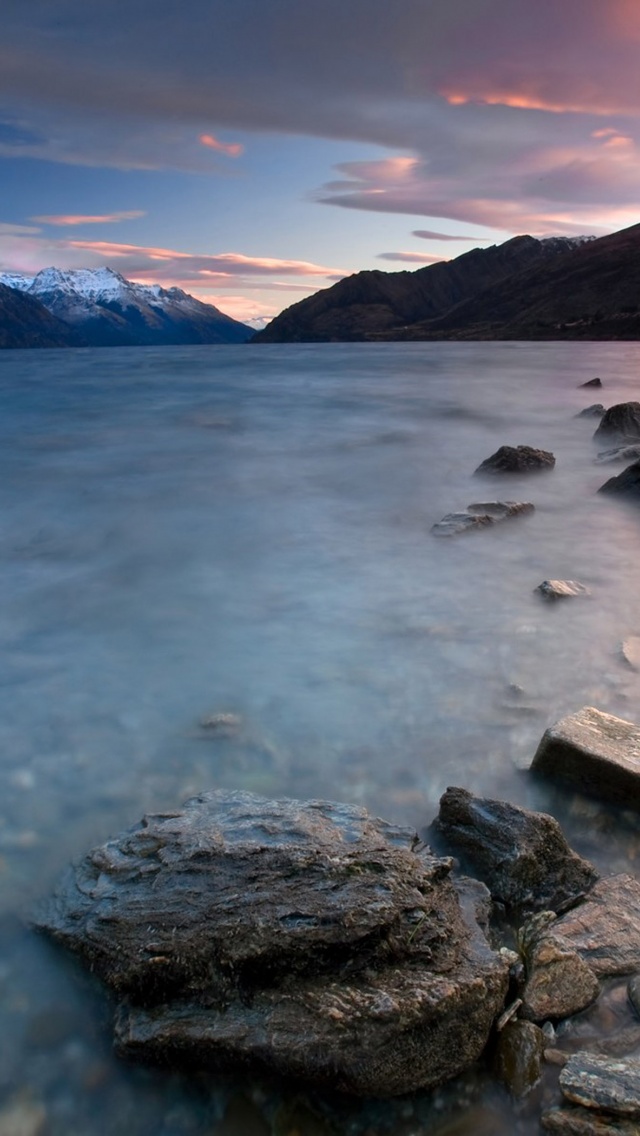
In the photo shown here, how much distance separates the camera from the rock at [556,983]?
9.62 ft

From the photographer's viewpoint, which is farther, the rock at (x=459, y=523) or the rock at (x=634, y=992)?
the rock at (x=459, y=523)

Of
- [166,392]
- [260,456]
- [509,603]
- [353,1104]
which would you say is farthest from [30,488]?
[166,392]

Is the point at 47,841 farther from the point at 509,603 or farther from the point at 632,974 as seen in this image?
the point at 509,603

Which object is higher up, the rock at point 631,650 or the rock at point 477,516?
the rock at point 477,516

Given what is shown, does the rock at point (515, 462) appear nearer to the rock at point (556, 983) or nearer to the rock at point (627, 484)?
the rock at point (627, 484)

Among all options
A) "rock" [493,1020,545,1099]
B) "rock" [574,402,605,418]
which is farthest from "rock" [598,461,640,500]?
"rock" [493,1020,545,1099]

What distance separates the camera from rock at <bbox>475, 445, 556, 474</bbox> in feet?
42.7

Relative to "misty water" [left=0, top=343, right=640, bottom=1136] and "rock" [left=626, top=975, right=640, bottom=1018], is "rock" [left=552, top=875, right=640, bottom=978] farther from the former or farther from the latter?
"misty water" [left=0, top=343, right=640, bottom=1136]

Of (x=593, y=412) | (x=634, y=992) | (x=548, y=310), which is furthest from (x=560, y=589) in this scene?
(x=548, y=310)

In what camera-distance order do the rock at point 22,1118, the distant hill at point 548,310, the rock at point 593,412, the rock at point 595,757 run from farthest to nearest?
the distant hill at point 548,310 → the rock at point 593,412 → the rock at point 595,757 → the rock at point 22,1118

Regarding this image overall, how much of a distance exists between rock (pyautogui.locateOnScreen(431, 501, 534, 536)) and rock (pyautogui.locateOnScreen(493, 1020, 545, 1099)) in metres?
6.82

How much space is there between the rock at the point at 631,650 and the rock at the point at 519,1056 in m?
3.48

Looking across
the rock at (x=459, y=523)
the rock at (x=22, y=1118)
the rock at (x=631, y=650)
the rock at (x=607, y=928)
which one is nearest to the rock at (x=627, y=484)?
the rock at (x=459, y=523)

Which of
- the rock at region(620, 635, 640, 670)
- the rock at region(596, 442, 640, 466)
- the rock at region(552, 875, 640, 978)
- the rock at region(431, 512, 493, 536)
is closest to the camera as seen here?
the rock at region(552, 875, 640, 978)
